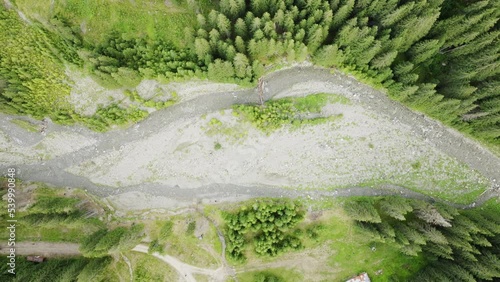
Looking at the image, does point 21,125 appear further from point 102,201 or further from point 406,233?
point 406,233

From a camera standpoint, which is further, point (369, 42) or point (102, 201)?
point (102, 201)

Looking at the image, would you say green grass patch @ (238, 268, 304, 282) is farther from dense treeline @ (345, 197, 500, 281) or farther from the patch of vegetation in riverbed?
the patch of vegetation in riverbed

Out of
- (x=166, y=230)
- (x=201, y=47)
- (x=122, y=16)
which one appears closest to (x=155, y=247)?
(x=166, y=230)

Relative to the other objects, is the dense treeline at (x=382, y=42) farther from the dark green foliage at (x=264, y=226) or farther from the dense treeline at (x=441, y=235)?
the dark green foliage at (x=264, y=226)

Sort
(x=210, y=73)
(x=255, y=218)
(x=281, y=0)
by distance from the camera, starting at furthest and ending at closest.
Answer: (x=255, y=218)
(x=210, y=73)
(x=281, y=0)

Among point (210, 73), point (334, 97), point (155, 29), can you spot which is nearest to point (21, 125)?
point (155, 29)

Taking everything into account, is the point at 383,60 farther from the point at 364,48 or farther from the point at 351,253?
the point at 351,253

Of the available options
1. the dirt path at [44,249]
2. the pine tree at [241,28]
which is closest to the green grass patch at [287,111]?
the pine tree at [241,28]
